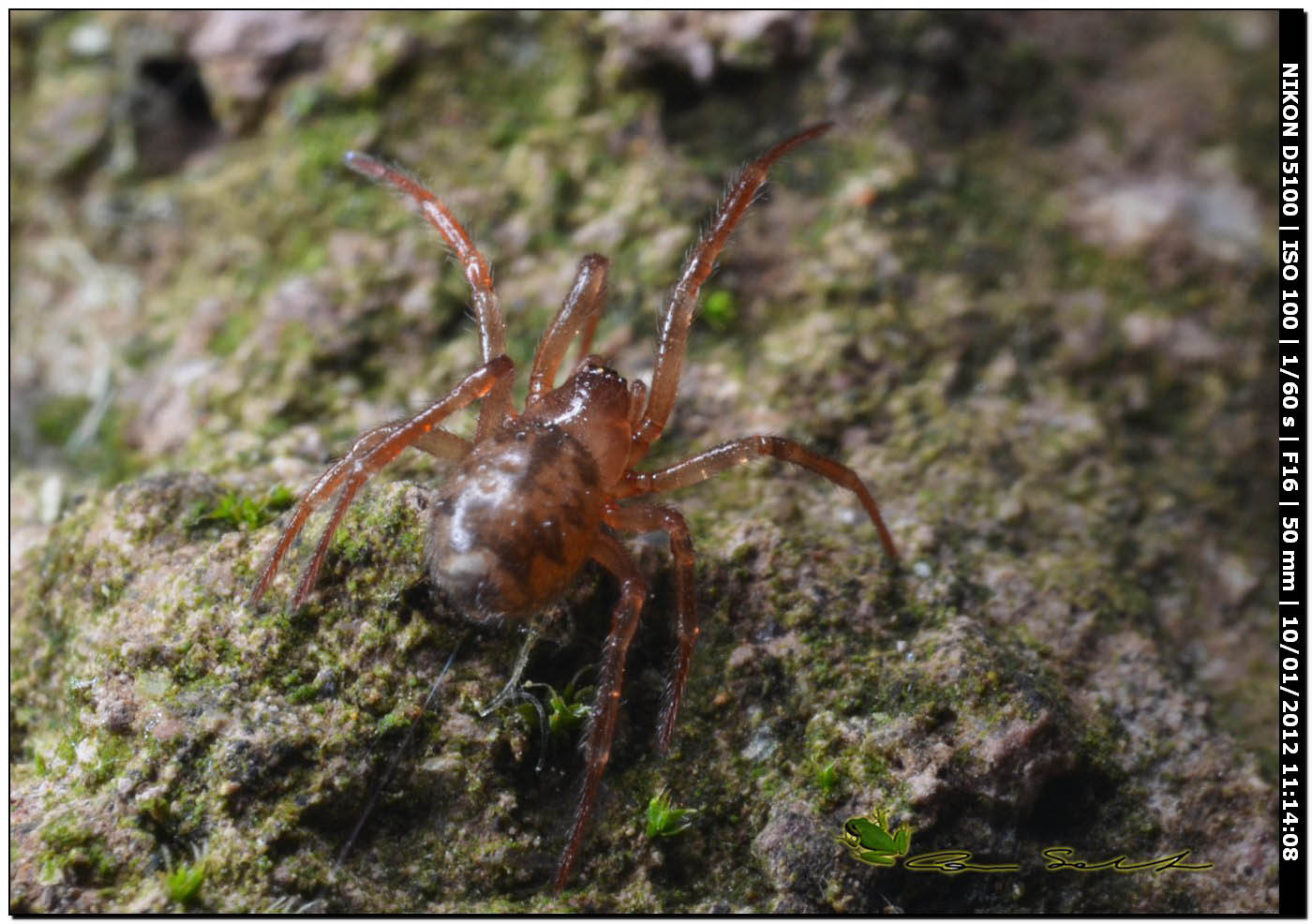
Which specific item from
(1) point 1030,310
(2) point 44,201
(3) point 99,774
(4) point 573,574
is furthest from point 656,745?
(2) point 44,201

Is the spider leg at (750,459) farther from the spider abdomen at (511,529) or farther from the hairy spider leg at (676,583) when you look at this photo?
the spider abdomen at (511,529)

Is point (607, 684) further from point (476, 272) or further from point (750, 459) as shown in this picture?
point (476, 272)

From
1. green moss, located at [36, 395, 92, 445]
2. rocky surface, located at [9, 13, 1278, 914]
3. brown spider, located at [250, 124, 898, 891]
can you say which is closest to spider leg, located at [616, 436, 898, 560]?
brown spider, located at [250, 124, 898, 891]

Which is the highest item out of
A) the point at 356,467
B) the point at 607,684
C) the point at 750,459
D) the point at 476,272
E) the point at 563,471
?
the point at 476,272

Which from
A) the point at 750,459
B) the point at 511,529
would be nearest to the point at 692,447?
the point at 750,459

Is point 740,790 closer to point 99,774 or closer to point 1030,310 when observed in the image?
point 99,774

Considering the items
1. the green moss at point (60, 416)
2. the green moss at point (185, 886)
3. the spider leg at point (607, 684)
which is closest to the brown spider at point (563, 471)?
the spider leg at point (607, 684)

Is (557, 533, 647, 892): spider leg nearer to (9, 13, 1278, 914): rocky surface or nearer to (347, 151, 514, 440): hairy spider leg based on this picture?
(9, 13, 1278, 914): rocky surface
